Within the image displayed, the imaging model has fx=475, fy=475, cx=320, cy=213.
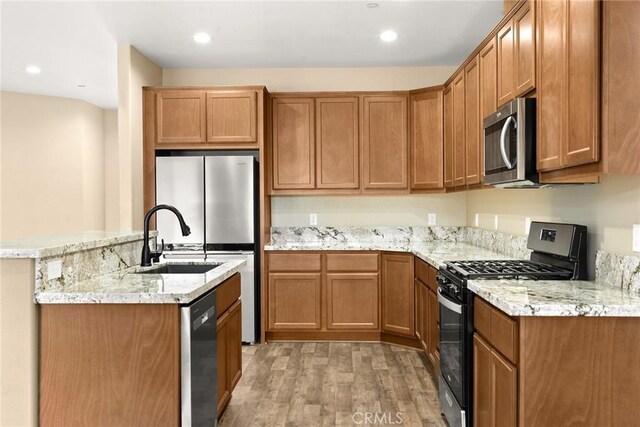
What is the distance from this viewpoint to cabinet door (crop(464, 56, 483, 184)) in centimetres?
338

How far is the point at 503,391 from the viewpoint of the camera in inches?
77.0

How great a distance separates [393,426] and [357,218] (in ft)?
8.36

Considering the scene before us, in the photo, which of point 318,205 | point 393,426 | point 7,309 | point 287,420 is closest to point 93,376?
point 7,309

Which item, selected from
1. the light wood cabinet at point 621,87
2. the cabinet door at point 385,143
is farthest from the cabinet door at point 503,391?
the cabinet door at point 385,143

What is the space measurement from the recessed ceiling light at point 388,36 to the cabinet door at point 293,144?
3.10 ft

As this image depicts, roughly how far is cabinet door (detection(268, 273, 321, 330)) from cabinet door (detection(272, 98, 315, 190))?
91 centimetres

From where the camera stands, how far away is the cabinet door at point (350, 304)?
443cm

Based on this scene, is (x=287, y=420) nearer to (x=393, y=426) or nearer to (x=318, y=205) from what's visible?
(x=393, y=426)

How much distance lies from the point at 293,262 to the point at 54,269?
99.2 inches

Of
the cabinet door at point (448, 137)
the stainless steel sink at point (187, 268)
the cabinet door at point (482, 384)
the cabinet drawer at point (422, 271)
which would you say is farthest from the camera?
the cabinet door at point (448, 137)

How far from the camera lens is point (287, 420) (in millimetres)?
2842

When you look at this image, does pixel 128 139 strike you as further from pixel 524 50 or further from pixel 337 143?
pixel 524 50

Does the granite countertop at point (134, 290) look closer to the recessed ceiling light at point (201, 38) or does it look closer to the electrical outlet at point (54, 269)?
the electrical outlet at point (54, 269)

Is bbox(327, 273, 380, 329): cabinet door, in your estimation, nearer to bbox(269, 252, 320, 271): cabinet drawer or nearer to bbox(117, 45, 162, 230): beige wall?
bbox(269, 252, 320, 271): cabinet drawer
